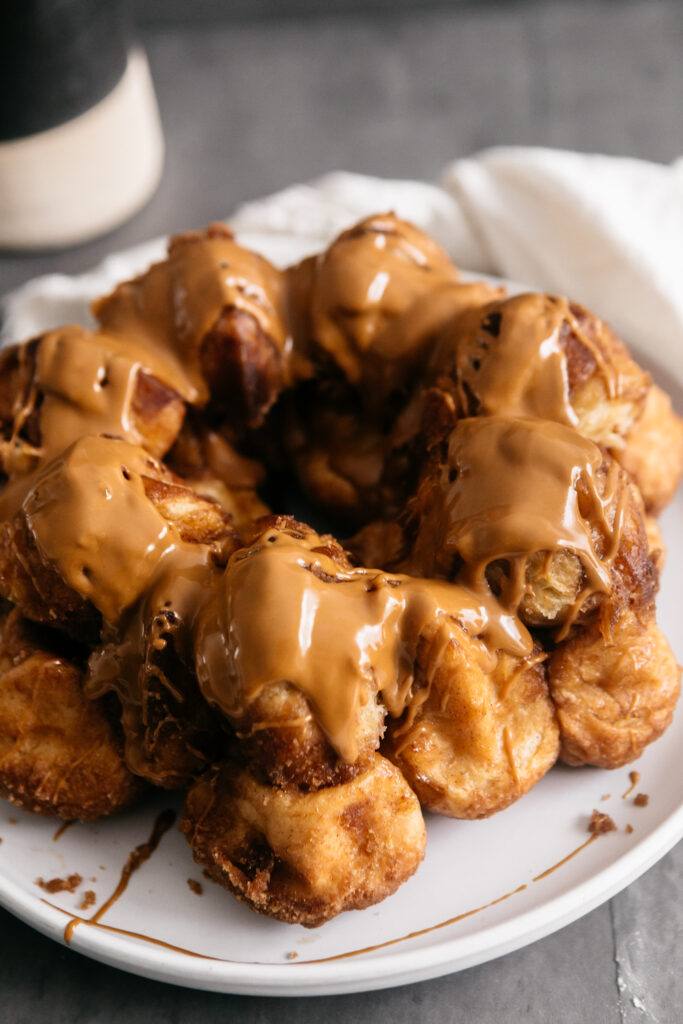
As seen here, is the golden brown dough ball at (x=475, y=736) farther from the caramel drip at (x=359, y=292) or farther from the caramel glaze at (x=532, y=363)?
the caramel drip at (x=359, y=292)

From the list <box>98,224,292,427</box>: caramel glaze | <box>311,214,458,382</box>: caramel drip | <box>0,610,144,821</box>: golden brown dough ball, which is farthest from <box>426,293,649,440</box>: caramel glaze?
<box>0,610,144,821</box>: golden brown dough ball

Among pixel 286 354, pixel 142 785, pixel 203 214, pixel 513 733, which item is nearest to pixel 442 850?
pixel 513 733

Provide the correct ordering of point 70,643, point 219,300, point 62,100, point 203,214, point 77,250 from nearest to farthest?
point 70,643
point 219,300
point 62,100
point 77,250
point 203,214

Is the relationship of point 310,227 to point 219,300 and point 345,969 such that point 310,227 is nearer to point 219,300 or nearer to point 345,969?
point 219,300

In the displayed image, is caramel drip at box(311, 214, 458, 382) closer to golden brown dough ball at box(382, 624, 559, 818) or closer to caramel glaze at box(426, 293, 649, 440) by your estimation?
caramel glaze at box(426, 293, 649, 440)

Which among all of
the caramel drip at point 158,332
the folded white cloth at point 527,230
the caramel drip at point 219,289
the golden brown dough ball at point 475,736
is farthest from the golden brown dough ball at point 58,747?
the folded white cloth at point 527,230

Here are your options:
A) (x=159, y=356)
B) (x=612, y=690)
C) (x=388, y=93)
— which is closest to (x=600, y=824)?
(x=612, y=690)
